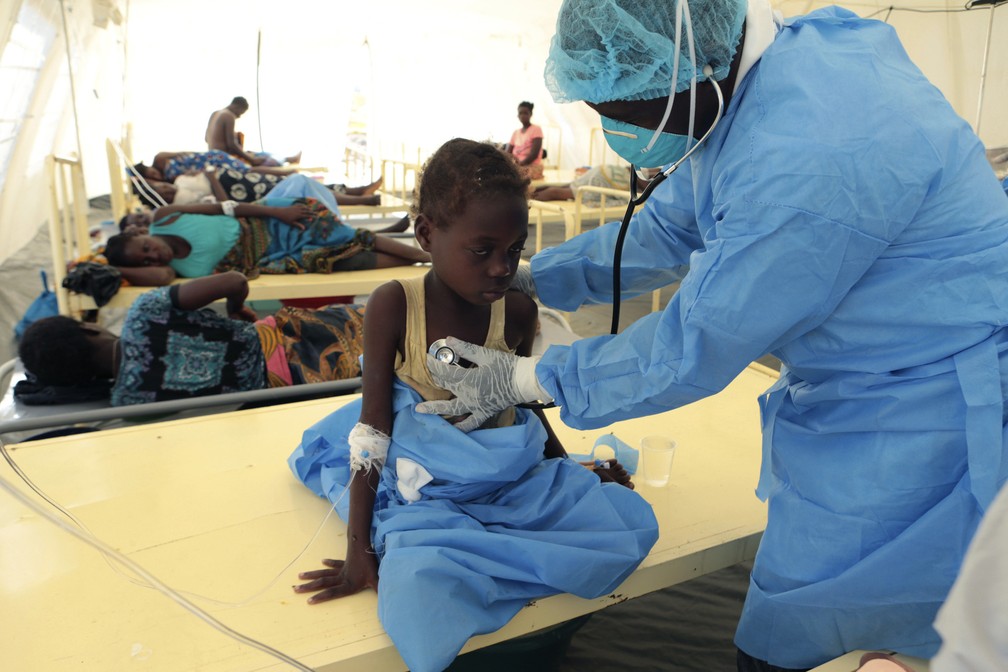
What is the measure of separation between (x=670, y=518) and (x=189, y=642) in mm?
883

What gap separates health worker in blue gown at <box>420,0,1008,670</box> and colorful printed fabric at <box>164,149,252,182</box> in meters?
4.91

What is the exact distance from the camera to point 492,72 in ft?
33.5

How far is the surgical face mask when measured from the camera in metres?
0.99

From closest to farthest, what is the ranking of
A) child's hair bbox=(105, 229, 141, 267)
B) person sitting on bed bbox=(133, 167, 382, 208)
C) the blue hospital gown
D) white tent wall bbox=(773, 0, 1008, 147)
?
the blue hospital gown < child's hair bbox=(105, 229, 141, 267) < white tent wall bbox=(773, 0, 1008, 147) < person sitting on bed bbox=(133, 167, 382, 208)

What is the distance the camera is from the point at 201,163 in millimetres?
5441

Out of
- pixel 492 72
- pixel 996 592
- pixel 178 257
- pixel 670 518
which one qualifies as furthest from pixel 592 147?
pixel 996 592

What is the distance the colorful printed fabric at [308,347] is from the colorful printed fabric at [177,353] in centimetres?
8

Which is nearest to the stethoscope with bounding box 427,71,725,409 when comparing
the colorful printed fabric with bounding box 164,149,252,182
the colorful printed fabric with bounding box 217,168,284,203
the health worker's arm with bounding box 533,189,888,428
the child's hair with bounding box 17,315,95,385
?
the health worker's arm with bounding box 533,189,888,428

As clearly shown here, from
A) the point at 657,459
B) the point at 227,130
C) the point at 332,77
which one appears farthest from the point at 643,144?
the point at 332,77

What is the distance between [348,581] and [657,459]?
2.37 feet

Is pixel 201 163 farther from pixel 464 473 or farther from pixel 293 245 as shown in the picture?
pixel 464 473

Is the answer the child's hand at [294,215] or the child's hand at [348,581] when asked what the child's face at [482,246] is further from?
the child's hand at [294,215]

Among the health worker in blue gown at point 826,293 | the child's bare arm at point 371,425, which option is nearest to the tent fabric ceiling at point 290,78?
the child's bare arm at point 371,425

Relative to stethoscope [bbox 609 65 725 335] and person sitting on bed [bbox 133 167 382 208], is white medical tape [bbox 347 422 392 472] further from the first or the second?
person sitting on bed [bbox 133 167 382 208]
